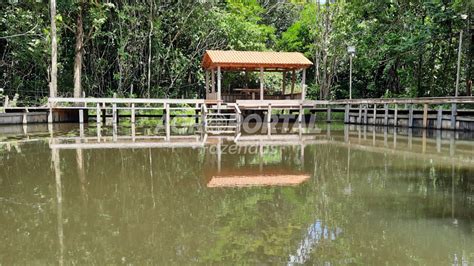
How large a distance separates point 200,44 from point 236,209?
2378 centimetres

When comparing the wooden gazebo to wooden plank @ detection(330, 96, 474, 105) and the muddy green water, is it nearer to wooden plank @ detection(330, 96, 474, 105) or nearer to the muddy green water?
wooden plank @ detection(330, 96, 474, 105)

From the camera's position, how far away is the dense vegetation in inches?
832

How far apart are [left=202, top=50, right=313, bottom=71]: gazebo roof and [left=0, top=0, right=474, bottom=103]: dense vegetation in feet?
14.7

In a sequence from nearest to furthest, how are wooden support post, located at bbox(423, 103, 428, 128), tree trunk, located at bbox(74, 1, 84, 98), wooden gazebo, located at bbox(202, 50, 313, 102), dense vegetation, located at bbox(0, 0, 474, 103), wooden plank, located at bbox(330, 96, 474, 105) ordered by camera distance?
wooden plank, located at bbox(330, 96, 474, 105) → wooden support post, located at bbox(423, 103, 428, 128) → wooden gazebo, located at bbox(202, 50, 313, 102) → dense vegetation, located at bbox(0, 0, 474, 103) → tree trunk, located at bbox(74, 1, 84, 98)

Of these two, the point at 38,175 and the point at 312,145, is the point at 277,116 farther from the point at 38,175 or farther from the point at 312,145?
the point at 38,175

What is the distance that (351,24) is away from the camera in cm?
2412

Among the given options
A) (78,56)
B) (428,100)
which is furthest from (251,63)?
(78,56)

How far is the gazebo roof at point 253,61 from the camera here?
62.4 ft

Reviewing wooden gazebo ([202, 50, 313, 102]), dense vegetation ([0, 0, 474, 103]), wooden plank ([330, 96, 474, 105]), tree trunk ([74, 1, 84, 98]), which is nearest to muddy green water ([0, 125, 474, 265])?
wooden plank ([330, 96, 474, 105])

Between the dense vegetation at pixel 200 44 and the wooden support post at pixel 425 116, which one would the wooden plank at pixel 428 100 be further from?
the dense vegetation at pixel 200 44

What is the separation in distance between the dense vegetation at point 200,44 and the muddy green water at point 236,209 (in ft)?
43.7

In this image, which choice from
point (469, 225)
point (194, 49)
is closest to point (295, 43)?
point (194, 49)

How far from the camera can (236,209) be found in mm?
5117

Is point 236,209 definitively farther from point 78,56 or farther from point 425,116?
point 78,56
